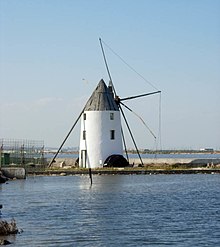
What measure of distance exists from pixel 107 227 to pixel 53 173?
117 feet

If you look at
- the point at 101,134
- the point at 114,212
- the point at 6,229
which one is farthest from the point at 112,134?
the point at 6,229

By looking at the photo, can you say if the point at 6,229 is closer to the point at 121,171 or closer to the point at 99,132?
the point at 121,171

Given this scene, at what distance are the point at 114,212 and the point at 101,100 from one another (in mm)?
34255

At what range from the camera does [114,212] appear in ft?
96.5

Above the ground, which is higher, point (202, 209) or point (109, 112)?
point (109, 112)

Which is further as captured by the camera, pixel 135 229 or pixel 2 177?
pixel 2 177

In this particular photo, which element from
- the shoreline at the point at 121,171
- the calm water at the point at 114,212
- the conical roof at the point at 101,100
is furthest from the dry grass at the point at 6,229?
the conical roof at the point at 101,100

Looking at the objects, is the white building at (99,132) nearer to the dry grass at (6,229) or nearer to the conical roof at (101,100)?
the conical roof at (101,100)

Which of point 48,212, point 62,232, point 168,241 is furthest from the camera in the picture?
point 48,212

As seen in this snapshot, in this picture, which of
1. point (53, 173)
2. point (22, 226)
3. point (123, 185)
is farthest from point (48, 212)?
point (53, 173)

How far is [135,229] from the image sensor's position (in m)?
24.0

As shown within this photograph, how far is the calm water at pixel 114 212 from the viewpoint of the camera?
866 inches

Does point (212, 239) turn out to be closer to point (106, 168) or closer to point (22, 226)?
point (22, 226)

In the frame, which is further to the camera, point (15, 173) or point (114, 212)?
point (15, 173)
